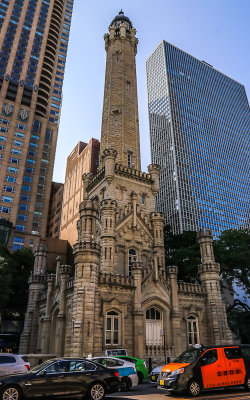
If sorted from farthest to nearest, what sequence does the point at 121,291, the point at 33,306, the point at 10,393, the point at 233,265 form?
the point at 233,265 < the point at 33,306 < the point at 121,291 < the point at 10,393

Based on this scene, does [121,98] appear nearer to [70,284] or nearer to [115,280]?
[115,280]

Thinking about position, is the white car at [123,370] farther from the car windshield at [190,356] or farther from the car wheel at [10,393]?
the car wheel at [10,393]

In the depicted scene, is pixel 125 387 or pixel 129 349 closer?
pixel 125 387

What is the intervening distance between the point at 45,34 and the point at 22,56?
13.3 metres

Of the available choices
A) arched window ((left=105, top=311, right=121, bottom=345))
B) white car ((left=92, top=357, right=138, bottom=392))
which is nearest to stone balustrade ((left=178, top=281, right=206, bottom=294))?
arched window ((left=105, top=311, right=121, bottom=345))

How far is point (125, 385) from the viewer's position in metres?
15.2

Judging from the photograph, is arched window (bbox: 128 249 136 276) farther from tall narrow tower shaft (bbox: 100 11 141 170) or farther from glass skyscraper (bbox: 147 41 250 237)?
glass skyscraper (bbox: 147 41 250 237)

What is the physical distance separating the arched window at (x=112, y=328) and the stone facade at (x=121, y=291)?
7 centimetres

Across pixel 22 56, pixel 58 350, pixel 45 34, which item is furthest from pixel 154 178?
pixel 45 34

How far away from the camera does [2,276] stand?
2950cm

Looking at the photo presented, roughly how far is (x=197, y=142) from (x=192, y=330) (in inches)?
4461

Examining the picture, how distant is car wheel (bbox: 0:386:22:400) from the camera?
33.3ft

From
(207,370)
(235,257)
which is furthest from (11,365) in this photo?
(235,257)

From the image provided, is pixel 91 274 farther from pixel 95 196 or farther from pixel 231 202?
pixel 231 202
